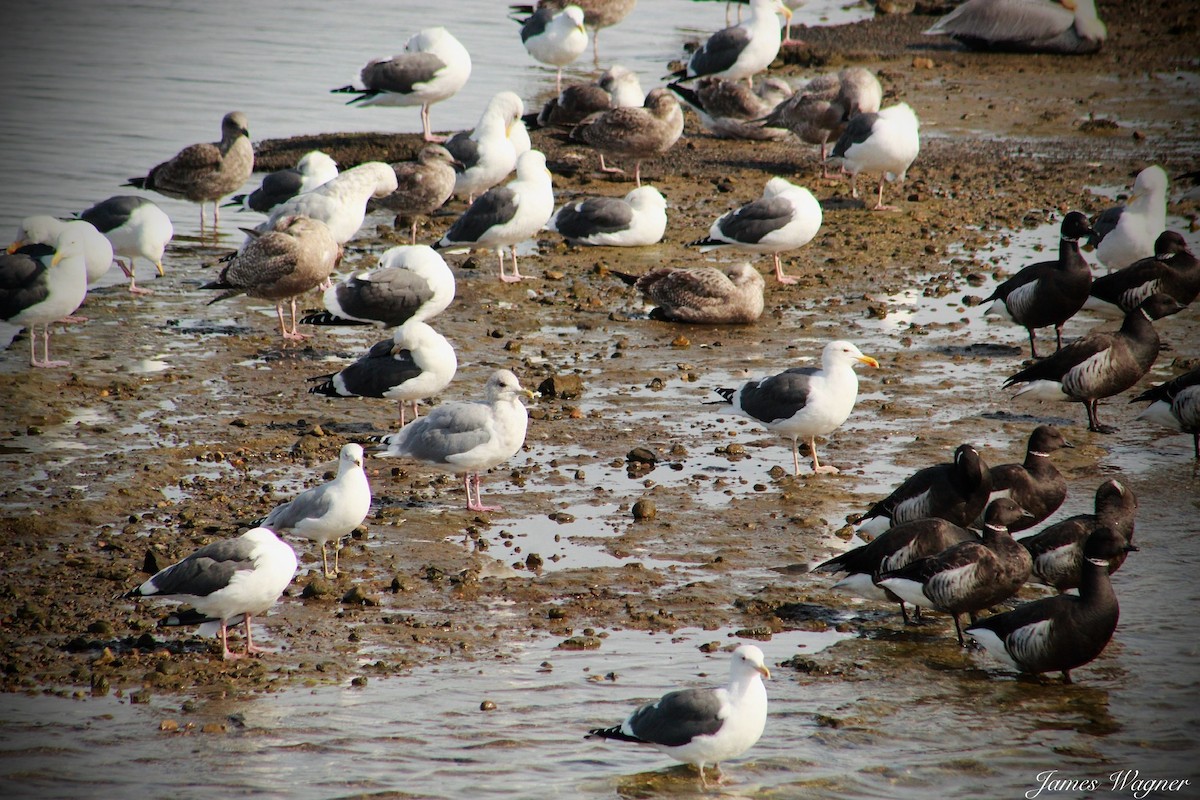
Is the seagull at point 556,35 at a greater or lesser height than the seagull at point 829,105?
greater

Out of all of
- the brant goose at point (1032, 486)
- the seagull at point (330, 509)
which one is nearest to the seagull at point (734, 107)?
the brant goose at point (1032, 486)

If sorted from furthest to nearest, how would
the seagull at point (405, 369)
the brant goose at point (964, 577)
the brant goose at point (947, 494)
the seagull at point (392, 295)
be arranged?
the seagull at point (392, 295)
the seagull at point (405, 369)
the brant goose at point (947, 494)
the brant goose at point (964, 577)

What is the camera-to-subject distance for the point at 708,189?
16234mm

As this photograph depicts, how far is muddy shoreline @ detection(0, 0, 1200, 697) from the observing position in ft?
22.3

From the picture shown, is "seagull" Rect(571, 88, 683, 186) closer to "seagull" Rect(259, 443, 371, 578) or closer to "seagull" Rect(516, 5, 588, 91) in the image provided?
Answer: "seagull" Rect(516, 5, 588, 91)

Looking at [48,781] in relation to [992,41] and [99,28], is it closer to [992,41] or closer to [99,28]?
[992,41]

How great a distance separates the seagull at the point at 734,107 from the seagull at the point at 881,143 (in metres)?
3.14

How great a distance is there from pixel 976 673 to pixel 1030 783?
1116mm

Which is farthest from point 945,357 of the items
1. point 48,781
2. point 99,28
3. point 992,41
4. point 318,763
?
point 99,28

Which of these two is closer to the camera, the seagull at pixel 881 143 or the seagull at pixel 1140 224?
the seagull at pixel 1140 224

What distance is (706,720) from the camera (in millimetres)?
5469

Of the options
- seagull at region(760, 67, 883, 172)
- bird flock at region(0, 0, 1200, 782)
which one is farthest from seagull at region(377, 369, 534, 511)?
seagull at region(760, 67, 883, 172)

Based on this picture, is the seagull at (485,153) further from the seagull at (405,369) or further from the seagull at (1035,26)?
Answer: the seagull at (1035,26)

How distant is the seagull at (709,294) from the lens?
Answer: 11695 millimetres
